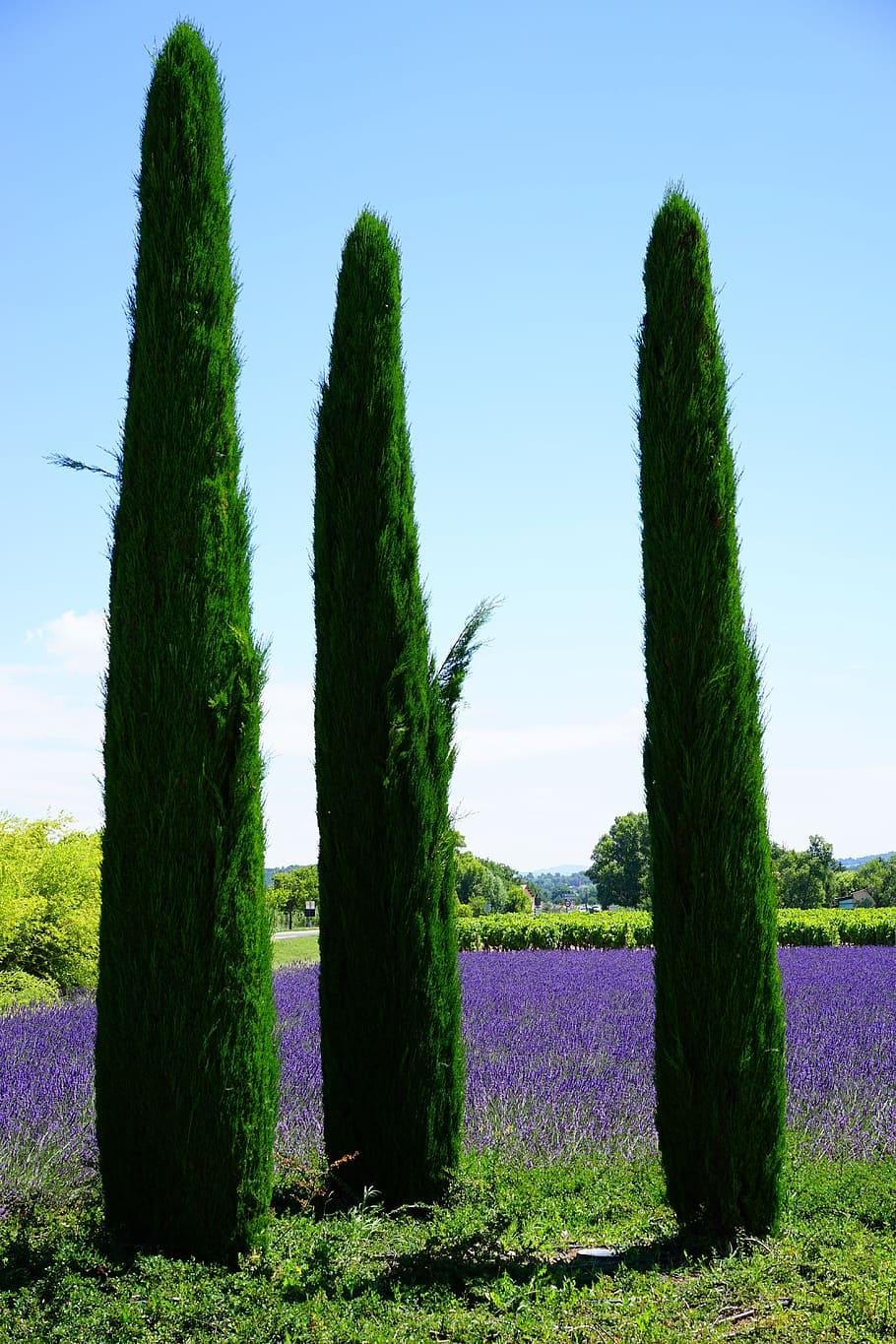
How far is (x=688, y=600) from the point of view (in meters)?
5.70

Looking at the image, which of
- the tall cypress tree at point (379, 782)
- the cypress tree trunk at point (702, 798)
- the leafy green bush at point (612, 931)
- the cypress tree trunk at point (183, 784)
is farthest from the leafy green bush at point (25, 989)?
the leafy green bush at point (612, 931)

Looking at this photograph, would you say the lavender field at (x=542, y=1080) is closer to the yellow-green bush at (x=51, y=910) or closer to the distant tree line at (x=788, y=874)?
the yellow-green bush at (x=51, y=910)

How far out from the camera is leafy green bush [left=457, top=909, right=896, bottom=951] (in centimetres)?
2231

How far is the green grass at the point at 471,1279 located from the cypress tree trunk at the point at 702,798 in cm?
47

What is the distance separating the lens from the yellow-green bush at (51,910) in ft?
45.6

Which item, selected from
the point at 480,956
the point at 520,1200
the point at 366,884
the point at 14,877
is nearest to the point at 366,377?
the point at 366,884

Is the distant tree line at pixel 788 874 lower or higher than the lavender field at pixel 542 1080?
lower

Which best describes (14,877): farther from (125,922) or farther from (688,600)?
(688,600)

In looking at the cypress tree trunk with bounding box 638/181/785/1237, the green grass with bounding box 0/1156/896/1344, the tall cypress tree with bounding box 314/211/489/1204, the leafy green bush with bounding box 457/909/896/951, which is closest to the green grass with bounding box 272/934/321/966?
the leafy green bush with bounding box 457/909/896/951

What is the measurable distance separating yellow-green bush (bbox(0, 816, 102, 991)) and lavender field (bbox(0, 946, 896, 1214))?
302 centimetres

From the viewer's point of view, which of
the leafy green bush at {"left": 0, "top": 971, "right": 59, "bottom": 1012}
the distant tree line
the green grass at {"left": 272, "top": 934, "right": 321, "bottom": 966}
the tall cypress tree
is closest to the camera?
the tall cypress tree

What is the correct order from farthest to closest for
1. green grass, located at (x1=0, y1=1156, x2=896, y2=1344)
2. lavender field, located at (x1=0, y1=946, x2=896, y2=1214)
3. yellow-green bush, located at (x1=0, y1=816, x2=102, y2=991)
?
1. yellow-green bush, located at (x1=0, y1=816, x2=102, y2=991)
2. lavender field, located at (x1=0, y1=946, x2=896, y2=1214)
3. green grass, located at (x1=0, y1=1156, x2=896, y2=1344)

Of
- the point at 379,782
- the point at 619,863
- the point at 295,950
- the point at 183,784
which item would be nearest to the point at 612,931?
the point at 295,950

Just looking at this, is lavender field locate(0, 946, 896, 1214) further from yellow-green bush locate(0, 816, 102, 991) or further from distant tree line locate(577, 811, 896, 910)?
distant tree line locate(577, 811, 896, 910)
